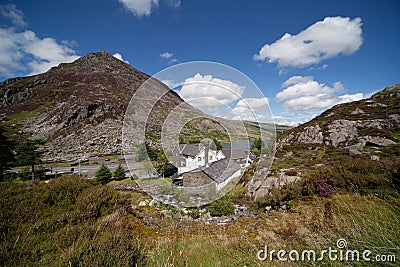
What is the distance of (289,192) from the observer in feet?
33.3

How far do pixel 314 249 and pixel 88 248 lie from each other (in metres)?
4.34

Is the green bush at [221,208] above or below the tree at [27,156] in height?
below

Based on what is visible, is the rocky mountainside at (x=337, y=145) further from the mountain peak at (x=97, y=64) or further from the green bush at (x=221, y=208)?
the mountain peak at (x=97, y=64)

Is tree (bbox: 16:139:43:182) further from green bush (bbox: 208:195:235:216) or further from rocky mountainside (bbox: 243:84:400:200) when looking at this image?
rocky mountainside (bbox: 243:84:400:200)

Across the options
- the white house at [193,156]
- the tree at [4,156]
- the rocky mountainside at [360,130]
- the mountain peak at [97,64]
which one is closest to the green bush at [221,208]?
the white house at [193,156]

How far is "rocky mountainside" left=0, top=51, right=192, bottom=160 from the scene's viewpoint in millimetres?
57344

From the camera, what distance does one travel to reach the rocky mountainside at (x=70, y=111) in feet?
188

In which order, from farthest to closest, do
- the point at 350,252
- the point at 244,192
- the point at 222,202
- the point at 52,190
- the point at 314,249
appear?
the point at 244,192 < the point at 222,202 < the point at 52,190 < the point at 314,249 < the point at 350,252

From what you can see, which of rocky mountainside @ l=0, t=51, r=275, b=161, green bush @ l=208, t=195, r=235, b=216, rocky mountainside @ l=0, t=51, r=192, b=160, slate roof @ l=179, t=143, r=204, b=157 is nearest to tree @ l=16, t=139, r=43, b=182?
rocky mountainside @ l=0, t=51, r=275, b=161

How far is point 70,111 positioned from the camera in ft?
235

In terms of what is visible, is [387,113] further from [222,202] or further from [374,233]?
[374,233]

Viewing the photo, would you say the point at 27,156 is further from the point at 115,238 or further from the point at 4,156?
the point at 115,238

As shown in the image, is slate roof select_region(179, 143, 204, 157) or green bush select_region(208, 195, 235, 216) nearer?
green bush select_region(208, 195, 235, 216)

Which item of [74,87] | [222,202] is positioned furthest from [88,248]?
[74,87]
